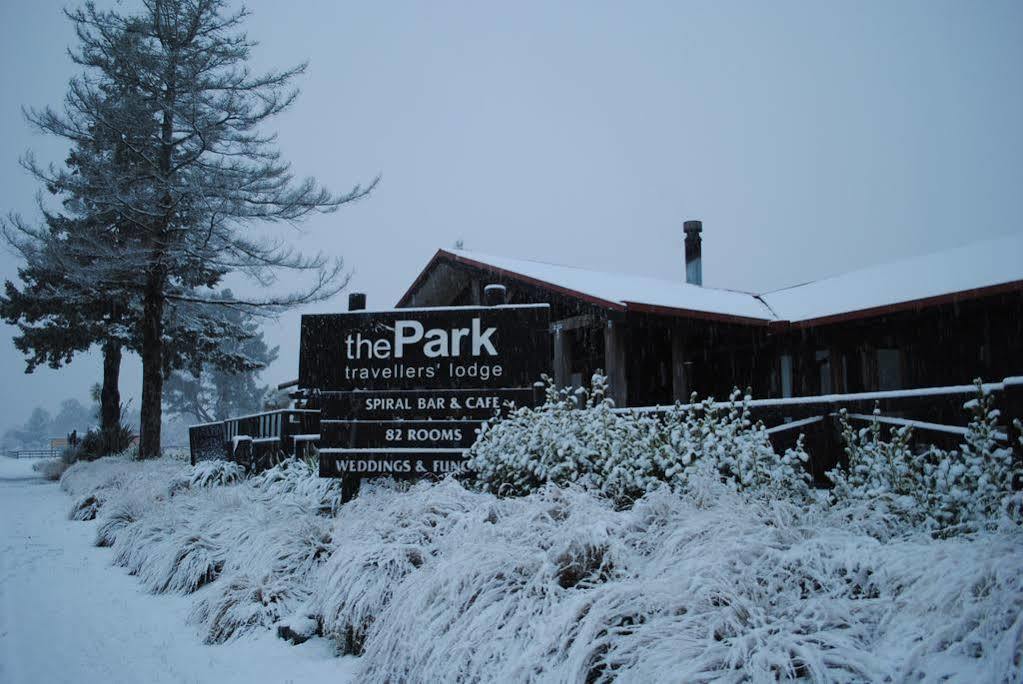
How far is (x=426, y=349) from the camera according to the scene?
6.52 metres

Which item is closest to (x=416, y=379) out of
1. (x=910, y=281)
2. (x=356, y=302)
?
(x=356, y=302)

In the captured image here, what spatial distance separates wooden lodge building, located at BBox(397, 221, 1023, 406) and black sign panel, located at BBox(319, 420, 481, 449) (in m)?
5.22

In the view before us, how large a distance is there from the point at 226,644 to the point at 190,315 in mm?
18551

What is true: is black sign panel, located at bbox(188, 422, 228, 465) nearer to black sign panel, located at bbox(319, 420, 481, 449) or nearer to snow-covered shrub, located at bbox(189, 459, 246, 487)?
snow-covered shrub, located at bbox(189, 459, 246, 487)

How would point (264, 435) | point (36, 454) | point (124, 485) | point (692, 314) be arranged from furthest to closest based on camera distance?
1. point (36, 454)
2. point (692, 314)
3. point (264, 435)
4. point (124, 485)

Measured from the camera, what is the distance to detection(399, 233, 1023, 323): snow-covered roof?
35.7 feet

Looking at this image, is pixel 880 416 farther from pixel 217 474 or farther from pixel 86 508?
pixel 86 508

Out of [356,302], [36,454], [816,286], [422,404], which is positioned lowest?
[36,454]

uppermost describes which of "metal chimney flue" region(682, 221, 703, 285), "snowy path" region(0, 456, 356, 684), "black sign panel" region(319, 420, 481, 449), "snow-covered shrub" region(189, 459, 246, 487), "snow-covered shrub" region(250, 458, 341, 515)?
"metal chimney flue" region(682, 221, 703, 285)

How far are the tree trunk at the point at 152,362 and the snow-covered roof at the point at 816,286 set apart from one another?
21.6 feet

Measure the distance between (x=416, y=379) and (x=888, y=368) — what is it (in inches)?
444

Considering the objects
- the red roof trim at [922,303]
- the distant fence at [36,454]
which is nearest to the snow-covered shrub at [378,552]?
the red roof trim at [922,303]

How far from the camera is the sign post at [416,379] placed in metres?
6.26

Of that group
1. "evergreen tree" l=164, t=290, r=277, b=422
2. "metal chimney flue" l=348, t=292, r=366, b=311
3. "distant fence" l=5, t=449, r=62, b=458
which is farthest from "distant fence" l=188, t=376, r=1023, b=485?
"distant fence" l=5, t=449, r=62, b=458
